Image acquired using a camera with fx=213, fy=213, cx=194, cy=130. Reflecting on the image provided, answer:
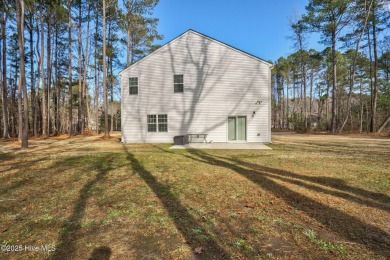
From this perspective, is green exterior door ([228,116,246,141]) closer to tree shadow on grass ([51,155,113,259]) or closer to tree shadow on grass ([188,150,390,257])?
tree shadow on grass ([188,150,390,257])

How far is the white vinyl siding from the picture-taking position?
1410 cm

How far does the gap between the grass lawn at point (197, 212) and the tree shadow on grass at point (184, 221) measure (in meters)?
0.01

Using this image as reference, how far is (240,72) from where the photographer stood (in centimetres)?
1421

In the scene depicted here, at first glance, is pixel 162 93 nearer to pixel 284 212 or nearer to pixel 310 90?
pixel 284 212

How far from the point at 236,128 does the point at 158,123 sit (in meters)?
5.41

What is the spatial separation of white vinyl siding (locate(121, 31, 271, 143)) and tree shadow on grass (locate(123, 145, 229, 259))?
9215 millimetres

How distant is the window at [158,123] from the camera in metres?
15.0

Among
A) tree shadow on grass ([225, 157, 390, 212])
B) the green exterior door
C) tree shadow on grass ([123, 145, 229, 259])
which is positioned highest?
the green exterior door

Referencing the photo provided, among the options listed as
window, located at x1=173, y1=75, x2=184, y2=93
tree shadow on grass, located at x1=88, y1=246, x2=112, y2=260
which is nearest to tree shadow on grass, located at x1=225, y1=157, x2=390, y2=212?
tree shadow on grass, located at x1=88, y1=246, x2=112, y2=260

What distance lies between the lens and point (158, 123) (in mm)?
15016

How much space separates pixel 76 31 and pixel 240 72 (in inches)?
826

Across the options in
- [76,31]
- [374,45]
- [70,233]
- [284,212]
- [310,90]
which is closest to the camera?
[70,233]

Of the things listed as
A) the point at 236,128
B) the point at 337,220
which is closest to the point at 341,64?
the point at 236,128

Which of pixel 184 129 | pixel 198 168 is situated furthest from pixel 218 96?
pixel 198 168
